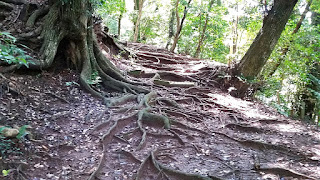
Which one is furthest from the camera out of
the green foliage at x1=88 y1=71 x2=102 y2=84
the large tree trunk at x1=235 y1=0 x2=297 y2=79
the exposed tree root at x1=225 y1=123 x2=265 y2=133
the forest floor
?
the large tree trunk at x1=235 y1=0 x2=297 y2=79

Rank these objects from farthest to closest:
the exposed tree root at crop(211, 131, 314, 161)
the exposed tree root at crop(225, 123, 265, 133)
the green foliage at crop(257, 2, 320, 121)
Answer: the green foliage at crop(257, 2, 320, 121) → the exposed tree root at crop(225, 123, 265, 133) → the exposed tree root at crop(211, 131, 314, 161)

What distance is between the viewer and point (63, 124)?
4777mm

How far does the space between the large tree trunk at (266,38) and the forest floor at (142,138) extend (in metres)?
1.67

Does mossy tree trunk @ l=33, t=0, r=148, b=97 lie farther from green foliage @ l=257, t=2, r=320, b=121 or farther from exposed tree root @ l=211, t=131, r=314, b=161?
green foliage @ l=257, t=2, r=320, b=121

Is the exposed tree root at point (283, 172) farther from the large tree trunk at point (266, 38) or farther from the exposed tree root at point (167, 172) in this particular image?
the large tree trunk at point (266, 38)

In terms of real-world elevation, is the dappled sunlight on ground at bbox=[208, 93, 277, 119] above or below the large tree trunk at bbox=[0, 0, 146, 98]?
below

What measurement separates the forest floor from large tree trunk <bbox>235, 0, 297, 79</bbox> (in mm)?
1670

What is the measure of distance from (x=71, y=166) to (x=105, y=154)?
647 millimetres

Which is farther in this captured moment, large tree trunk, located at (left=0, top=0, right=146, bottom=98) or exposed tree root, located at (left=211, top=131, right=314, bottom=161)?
large tree trunk, located at (left=0, top=0, right=146, bottom=98)

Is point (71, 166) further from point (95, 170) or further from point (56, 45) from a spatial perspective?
point (56, 45)

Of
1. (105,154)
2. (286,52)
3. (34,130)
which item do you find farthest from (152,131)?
(286,52)

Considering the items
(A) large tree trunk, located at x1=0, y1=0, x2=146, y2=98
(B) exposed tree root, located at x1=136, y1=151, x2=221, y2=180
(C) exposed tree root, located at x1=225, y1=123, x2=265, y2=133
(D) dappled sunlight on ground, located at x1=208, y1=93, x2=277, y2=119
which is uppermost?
(A) large tree trunk, located at x1=0, y1=0, x2=146, y2=98

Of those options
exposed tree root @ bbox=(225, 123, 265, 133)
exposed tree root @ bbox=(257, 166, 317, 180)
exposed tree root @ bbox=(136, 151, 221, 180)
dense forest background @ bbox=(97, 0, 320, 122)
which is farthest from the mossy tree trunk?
dense forest background @ bbox=(97, 0, 320, 122)

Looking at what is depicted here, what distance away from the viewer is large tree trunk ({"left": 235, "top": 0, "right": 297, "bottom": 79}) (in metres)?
7.70
